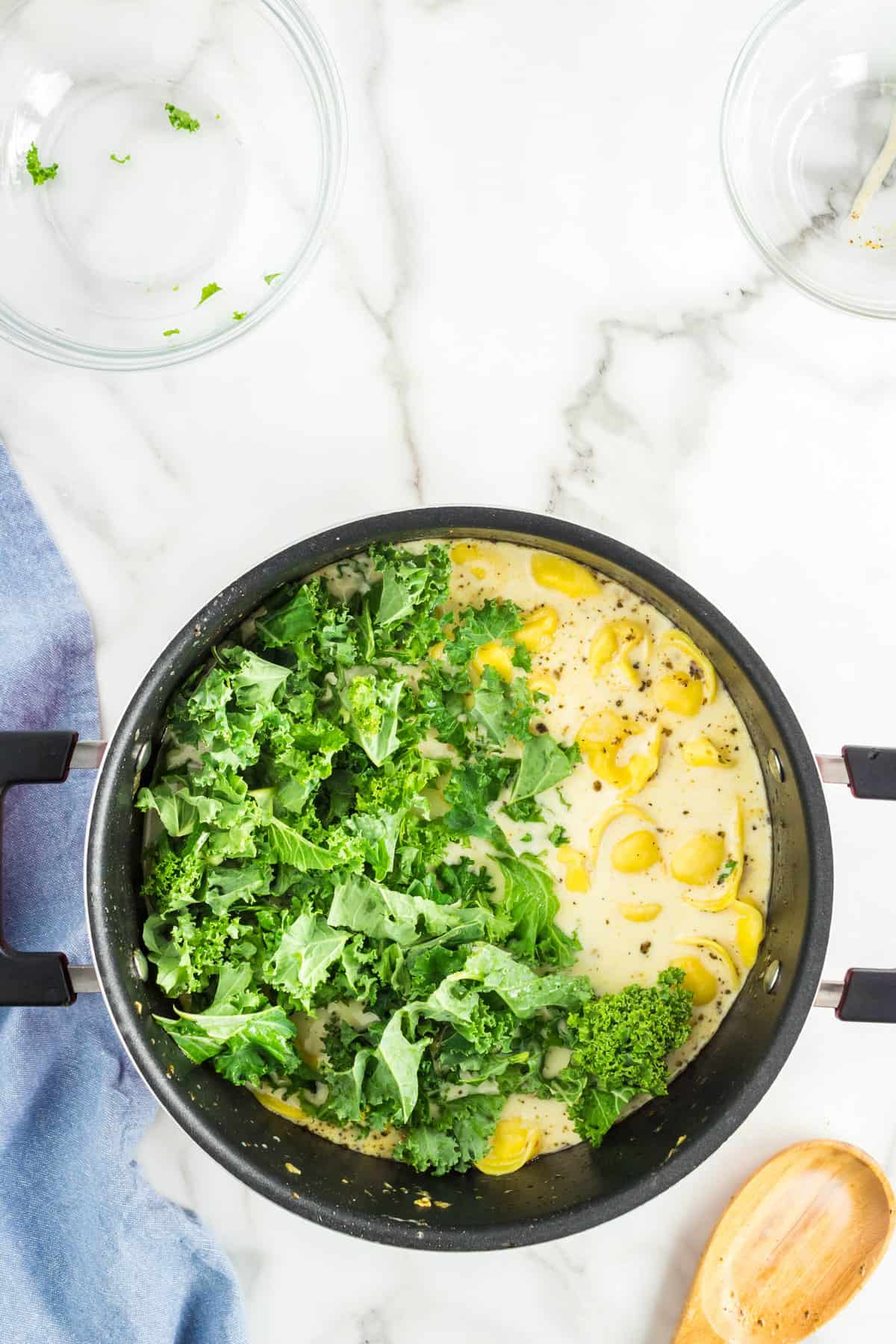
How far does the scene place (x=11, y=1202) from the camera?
60.9 inches

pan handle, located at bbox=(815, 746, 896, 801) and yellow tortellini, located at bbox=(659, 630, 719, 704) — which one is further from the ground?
yellow tortellini, located at bbox=(659, 630, 719, 704)

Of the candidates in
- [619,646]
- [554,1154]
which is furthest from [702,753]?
[554,1154]

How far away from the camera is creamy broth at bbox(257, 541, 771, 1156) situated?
→ 159cm

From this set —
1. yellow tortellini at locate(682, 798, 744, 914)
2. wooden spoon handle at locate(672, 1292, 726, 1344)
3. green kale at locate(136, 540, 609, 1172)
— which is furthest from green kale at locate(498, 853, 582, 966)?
wooden spoon handle at locate(672, 1292, 726, 1344)

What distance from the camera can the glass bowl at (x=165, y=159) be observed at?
1621 millimetres

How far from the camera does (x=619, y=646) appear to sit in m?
1.61

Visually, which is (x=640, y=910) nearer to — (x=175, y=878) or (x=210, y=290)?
(x=175, y=878)

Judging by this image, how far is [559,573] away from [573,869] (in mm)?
438

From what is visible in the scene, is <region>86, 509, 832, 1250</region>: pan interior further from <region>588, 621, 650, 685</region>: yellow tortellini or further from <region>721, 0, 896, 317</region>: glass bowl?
<region>721, 0, 896, 317</region>: glass bowl

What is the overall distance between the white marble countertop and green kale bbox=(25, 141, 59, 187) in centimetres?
29

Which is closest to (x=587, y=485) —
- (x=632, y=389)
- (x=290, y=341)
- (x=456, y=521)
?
(x=632, y=389)

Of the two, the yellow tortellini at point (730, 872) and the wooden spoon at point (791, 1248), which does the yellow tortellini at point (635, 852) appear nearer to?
the yellow tortellini at point (730, 872)

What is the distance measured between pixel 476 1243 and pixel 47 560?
1127mm

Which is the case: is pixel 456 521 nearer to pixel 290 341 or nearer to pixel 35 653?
pixel 290 341
